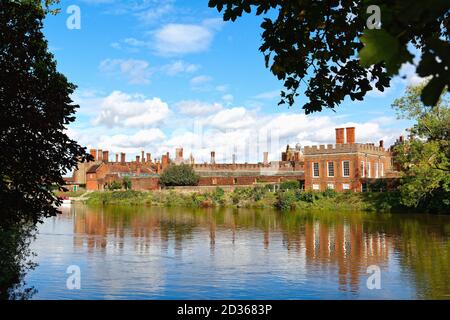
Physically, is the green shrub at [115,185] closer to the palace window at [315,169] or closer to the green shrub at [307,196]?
the palace window at [315,169]

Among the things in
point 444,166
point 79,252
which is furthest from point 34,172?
point 444,166

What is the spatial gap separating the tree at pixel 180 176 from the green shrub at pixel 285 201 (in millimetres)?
22537

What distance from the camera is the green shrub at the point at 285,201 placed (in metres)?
51.7

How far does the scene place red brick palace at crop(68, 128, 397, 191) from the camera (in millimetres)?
56000

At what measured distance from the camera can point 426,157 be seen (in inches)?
1574

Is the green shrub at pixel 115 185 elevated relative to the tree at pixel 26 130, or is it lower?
lower

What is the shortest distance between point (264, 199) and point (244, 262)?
38.6 meters

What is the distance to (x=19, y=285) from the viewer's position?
13102 millimetres

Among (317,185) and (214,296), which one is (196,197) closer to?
(317,185)

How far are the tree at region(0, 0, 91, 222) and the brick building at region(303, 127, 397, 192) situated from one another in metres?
47.6

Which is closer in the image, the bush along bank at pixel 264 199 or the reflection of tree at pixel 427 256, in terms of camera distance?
the reflection of tree at pixel 427 256

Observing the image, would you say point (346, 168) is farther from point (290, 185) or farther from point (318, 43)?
point (318, 43)

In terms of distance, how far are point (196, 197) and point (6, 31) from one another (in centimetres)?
5249

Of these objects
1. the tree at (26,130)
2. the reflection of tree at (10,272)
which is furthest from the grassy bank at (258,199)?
the tree at (26,130)
